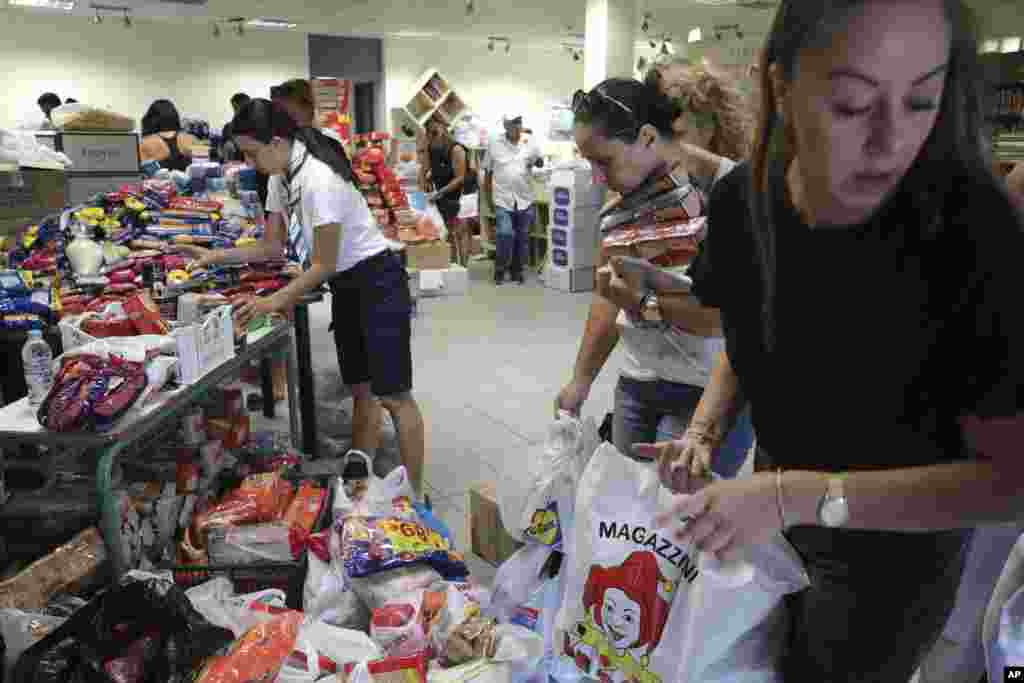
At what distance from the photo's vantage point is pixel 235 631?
1.67 m

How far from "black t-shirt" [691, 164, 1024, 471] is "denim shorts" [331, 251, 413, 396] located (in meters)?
1.79

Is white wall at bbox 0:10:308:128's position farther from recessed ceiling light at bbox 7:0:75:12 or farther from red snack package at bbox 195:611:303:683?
red snack package at bbox 195:611:303:683

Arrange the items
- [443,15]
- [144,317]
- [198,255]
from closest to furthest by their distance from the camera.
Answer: [144,317]
[198,255]
[443,15]

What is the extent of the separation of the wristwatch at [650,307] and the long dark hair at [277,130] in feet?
4.44

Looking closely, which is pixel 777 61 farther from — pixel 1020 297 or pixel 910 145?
pixel 1020 297

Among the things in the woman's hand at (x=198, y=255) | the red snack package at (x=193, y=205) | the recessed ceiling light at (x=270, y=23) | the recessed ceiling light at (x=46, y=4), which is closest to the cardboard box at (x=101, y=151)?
the red snack package at (x=193, y=205)

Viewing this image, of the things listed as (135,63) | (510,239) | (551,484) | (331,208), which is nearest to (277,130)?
(331,208)

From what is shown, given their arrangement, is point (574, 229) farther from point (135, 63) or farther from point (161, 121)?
point (135, 63)

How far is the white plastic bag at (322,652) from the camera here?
60.4 inches

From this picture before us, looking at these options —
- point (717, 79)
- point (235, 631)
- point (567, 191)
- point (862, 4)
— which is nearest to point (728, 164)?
point (717, 79)

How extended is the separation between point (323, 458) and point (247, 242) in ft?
3.24

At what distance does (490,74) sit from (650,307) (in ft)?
44.8

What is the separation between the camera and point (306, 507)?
2.16 meters

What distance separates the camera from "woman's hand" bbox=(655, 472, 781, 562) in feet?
2.55
